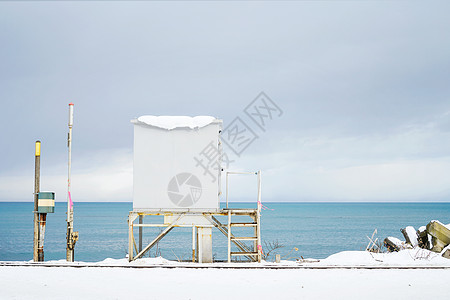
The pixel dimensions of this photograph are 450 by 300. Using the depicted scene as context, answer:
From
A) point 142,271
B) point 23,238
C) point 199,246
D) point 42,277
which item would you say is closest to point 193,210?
point 199,246

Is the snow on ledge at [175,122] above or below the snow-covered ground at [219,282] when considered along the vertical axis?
above

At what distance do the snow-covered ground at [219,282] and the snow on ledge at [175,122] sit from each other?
5196 mm

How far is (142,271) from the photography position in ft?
45.0

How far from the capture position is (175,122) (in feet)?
57.0
